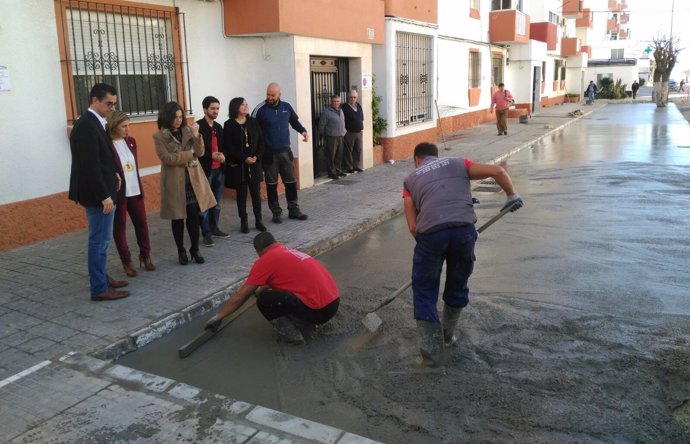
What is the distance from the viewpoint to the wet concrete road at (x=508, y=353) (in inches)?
139

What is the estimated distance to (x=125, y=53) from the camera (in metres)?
8.13

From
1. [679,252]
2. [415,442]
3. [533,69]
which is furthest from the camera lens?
[533,69]

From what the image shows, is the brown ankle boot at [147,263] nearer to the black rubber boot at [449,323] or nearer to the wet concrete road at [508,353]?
the wet concrete road at [508,353]

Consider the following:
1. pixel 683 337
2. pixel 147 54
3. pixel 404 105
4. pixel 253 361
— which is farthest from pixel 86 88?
pixel 404 105

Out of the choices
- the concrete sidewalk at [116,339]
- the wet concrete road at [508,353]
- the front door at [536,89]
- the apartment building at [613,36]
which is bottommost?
the wet concrete road at [508,353]

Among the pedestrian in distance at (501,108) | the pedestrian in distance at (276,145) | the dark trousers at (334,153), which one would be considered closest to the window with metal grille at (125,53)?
the pedestrian in distance at (276,145)

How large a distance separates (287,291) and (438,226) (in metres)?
1.25

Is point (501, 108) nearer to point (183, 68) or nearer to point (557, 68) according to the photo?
point (183, 68)

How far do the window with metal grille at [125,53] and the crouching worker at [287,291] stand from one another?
433cm

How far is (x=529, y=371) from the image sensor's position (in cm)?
407

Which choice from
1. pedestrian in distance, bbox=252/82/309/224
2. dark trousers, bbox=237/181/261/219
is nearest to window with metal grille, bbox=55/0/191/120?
pedestrian in distance, bbox=252/82/309/224

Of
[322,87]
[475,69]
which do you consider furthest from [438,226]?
[475,69]

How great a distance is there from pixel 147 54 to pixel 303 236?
350cm

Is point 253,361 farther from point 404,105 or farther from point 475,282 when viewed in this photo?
point 404,105
